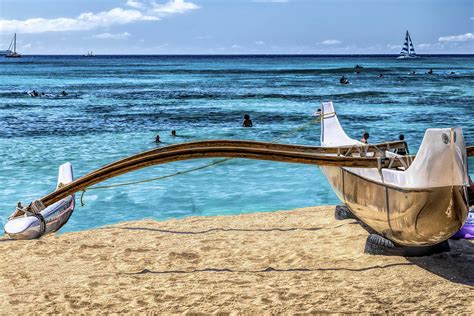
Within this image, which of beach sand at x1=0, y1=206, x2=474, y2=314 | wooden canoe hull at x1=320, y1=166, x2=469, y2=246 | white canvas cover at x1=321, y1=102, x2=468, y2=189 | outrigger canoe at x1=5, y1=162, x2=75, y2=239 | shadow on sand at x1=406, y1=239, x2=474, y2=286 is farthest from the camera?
outrigger canoe at x1=5, y1=162, x2=75, y2=239

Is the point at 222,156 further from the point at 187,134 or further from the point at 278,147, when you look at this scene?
the point at 187,134

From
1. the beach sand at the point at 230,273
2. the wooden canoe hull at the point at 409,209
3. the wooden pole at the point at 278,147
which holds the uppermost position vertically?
the wooden pole at the point at 278,147

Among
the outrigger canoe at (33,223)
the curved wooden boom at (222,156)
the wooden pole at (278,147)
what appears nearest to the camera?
the curved wooden boom at (222,156)

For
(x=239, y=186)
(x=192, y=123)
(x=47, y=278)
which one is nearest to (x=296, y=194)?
(x=239, y=186)

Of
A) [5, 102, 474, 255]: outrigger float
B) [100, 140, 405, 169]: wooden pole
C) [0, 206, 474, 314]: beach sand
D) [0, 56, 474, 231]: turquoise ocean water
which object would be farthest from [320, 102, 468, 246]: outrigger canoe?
[0, 56, 474, 231]: turquoise ocean water

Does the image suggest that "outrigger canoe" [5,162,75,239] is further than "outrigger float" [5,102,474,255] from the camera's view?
Yes

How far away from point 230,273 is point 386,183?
6.81ft

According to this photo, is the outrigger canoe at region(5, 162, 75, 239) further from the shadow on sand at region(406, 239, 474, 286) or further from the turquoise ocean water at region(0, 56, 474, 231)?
the shadow on sand at region(406, 239, 474, 286)

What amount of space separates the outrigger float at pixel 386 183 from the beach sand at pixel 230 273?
1.26 ft

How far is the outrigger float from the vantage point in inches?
217

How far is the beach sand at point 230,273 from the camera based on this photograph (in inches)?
234

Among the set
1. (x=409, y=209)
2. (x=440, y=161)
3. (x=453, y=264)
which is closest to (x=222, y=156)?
(x=409, y=209)

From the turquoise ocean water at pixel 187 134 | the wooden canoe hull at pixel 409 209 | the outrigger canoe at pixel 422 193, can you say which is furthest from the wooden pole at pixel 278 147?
the turquoise ocean water at pixel 187 134

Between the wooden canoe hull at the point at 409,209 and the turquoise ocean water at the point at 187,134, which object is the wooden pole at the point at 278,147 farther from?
the turquoise ocean water at the point at 187,134
